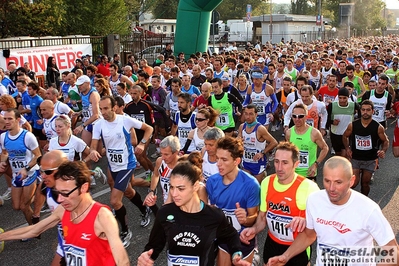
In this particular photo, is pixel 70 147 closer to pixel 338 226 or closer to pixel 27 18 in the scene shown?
pixel 338 226

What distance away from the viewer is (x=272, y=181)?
4.36 metres

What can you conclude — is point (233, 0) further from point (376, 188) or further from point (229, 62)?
point (376, 188)

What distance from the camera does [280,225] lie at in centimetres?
428

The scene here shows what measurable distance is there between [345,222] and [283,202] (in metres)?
0.81

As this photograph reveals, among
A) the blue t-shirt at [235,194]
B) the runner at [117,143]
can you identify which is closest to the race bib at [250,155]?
the runner at [117,143]

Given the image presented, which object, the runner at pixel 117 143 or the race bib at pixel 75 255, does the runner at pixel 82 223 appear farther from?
the runner at pixel 117 143

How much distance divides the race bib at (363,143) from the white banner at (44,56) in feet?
42.8

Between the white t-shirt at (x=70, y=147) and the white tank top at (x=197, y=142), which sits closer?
the white t-shirt at (x=70, y=147)

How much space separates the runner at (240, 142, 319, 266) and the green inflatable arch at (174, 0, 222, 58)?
15.9m

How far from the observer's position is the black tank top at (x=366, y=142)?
23.6 ft

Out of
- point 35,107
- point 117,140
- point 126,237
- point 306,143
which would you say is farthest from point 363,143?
point 35,107

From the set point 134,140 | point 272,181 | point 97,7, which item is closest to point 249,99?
point 134,140

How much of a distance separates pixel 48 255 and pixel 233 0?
263 ft

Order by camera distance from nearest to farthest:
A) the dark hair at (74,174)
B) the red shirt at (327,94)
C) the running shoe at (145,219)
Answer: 1. the dark hair at (74,174)
2. the running shoe at (145,219)
3. the red shirt at (327,94)
